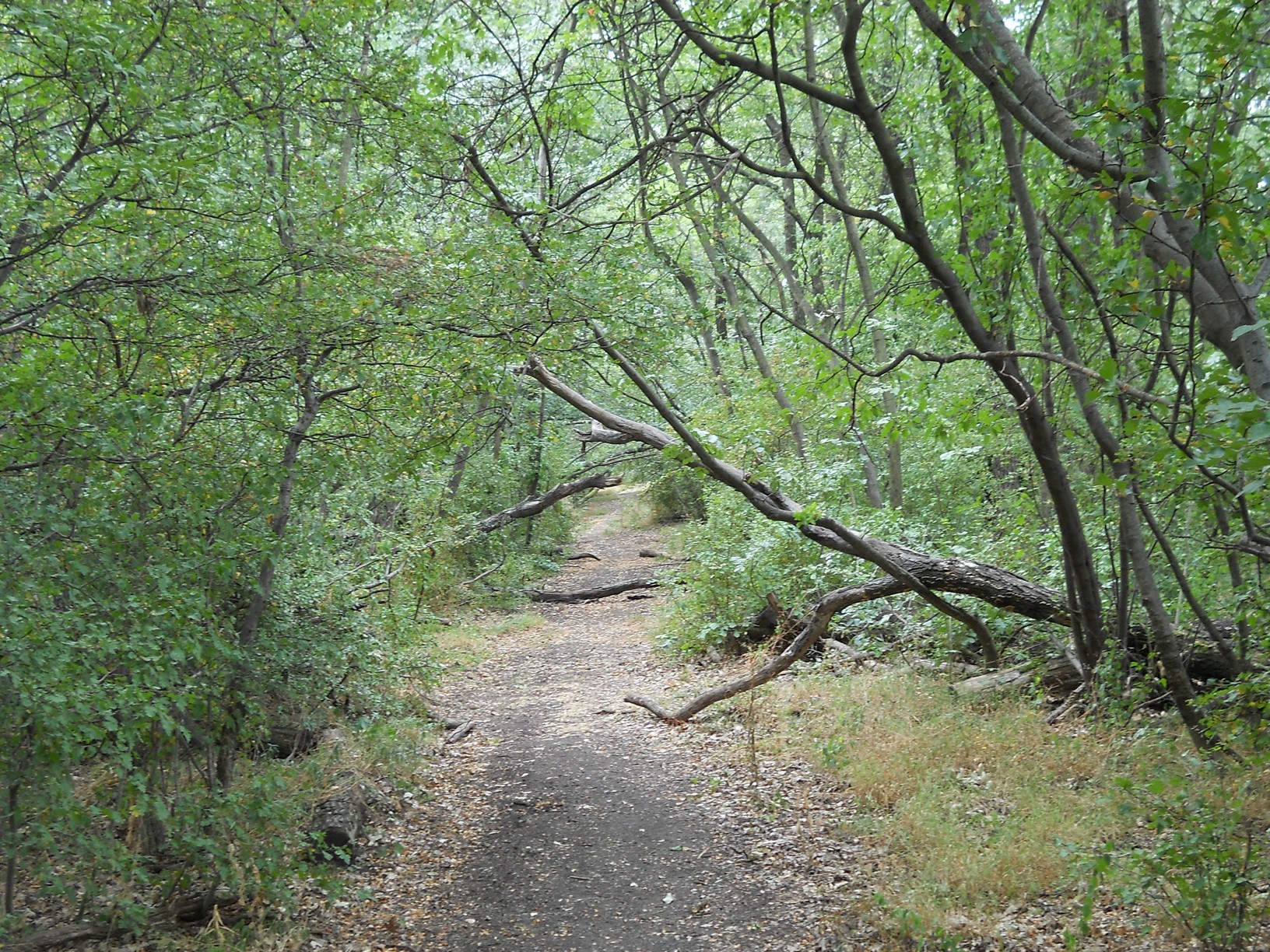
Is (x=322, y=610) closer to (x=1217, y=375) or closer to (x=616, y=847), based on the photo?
(x=616, y=847)

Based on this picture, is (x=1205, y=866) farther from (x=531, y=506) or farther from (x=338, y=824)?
(x=531, y=506)

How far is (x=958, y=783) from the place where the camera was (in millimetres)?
5750

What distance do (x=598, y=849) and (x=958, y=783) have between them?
2.51m

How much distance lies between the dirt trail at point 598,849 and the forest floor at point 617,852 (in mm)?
14

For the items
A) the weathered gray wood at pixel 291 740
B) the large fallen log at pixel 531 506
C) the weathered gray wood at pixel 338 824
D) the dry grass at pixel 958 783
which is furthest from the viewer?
the large fallen log at pixel 531 506

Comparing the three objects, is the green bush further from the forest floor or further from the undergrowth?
the forest floor

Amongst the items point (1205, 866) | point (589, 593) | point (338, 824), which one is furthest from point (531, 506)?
point (1205, 866)

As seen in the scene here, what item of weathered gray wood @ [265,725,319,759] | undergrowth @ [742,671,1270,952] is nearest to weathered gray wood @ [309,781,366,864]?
weathered gray wood @ [265,725,319,759]

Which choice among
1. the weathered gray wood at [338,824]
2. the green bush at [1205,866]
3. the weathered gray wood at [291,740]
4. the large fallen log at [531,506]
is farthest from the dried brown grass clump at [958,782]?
the large fallen log at [531,506]

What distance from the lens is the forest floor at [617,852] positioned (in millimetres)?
4938

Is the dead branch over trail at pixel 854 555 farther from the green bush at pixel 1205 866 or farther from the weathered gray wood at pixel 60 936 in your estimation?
the weathered gray wood at pixel 60 936

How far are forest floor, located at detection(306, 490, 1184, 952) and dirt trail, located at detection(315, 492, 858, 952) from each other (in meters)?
0.01

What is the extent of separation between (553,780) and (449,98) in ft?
19.1

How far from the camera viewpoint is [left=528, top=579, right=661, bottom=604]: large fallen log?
15.9 metres
